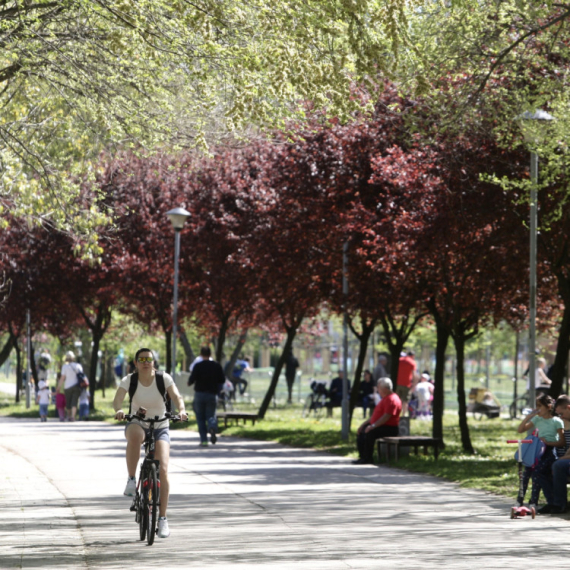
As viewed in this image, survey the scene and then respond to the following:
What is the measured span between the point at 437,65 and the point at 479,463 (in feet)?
23.7

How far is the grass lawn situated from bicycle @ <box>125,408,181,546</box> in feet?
18.2

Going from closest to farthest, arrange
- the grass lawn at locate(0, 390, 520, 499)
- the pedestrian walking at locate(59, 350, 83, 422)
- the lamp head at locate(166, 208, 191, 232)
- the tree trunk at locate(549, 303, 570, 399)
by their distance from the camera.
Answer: the grass lawn at locate(0, 390, 520, 499) < the tree trunk at locate(549, 303, 570, 399) < the lamp head at locate(166, 208, 191, 232) < the pedestrian walking at locate(59, 350, 83, 422)

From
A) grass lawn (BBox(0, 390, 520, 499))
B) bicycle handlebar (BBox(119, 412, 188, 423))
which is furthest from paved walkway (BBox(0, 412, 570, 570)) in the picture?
bicycle handlebar (BBox(119, 412, 188, 423))

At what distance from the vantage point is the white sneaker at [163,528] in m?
10.2

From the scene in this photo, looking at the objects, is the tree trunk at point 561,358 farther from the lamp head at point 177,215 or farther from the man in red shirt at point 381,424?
the lamp head at point 177,215

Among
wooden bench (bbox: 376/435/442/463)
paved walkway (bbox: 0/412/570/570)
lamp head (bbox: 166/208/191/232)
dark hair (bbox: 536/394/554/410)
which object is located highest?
lamp head (bbox: 166/208/191/232)

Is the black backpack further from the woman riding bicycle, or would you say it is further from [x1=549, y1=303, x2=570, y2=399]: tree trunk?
[x1=549, y1=303, x2=570, y2=399]: tree trunk

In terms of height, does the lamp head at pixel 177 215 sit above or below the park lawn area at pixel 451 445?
above

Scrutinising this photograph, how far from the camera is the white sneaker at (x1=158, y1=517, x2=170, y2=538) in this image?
10234 millimetres

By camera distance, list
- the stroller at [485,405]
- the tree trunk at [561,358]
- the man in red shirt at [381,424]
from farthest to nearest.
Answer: the stroller at [485,405] → the man in red shirt at [381,424] → the tree trunk at [561,358]

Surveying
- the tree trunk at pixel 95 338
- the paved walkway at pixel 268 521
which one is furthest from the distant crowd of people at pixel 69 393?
the paved walkway at pixel 268 521

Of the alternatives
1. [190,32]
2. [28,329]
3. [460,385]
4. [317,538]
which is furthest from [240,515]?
[28,329]

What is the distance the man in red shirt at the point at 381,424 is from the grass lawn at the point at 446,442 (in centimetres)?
53

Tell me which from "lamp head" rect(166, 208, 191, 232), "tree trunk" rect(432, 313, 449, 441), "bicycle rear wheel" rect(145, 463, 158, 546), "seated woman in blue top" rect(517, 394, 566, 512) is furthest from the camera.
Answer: "lamp head" rect(166, 208, 191, 232)
